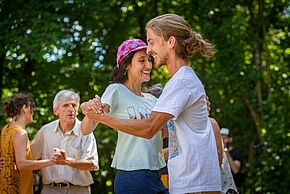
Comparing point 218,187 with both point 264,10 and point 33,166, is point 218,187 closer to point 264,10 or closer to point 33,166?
point 33,166

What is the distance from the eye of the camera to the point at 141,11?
33.3 feet

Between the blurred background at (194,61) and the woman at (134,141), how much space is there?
4.50m

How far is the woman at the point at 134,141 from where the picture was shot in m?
3.35

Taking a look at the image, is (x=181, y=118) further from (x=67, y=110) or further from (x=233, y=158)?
(x=233, y=158)

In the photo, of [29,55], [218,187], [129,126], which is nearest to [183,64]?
[129,126]

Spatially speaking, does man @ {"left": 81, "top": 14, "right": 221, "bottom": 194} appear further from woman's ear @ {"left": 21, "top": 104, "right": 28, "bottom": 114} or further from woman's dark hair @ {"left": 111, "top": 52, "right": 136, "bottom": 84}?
woman's ear @ {"left": 21, "top": 104, "right": 28, "bottom": 114}

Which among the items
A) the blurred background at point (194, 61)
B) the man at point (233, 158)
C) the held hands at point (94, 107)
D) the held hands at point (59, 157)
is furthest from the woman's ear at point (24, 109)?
the man at point (233, 158)

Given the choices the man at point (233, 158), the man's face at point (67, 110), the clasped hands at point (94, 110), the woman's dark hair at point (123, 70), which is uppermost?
the woman's dark hair at point (123, 70)

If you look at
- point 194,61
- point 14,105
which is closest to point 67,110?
point 14,105

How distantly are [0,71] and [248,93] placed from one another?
4.18 meters

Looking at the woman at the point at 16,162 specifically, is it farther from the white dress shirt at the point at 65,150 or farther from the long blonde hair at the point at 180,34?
the long blonde hair at the point at 180,34

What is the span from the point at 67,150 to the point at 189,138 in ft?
7.18

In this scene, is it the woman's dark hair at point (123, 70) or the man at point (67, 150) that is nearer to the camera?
the woman's dark hair at point (123, 70)

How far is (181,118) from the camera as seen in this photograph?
2.88m
